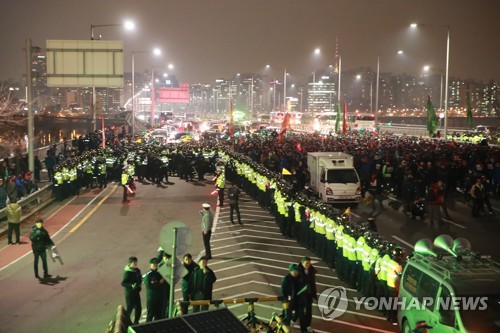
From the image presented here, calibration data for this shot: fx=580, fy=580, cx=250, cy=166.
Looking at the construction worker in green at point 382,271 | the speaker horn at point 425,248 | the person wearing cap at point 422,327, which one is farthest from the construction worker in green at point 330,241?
the person wearing cap at point 422,327

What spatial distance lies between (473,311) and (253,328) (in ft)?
9.82

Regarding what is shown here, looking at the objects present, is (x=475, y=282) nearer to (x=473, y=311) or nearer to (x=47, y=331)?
(x=473, y=311)

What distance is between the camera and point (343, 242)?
42.7 feet

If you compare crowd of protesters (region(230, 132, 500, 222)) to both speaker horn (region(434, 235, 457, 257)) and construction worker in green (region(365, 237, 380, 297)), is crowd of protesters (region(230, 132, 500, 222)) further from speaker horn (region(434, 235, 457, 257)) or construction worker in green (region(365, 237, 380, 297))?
speaker horn (region(434, 235, 457, 257))

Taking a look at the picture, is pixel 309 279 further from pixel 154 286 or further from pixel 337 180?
pixel 337 180

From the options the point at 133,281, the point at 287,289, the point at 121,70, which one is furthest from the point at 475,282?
the point at 121,70

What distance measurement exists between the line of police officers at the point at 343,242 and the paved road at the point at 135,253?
380 millimetres

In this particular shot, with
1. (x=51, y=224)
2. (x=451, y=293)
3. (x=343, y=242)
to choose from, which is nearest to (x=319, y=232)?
(x=343, y=242)

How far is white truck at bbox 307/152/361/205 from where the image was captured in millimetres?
23094

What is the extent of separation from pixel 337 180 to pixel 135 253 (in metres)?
10.4

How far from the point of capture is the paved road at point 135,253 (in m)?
11.0

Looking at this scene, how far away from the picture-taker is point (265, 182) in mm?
22219

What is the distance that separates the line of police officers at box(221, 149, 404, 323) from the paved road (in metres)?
0.38

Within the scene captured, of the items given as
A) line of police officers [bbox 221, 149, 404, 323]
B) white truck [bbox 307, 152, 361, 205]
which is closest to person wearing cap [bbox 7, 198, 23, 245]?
line of police officers [bbox 221, 149, 404, 323]
